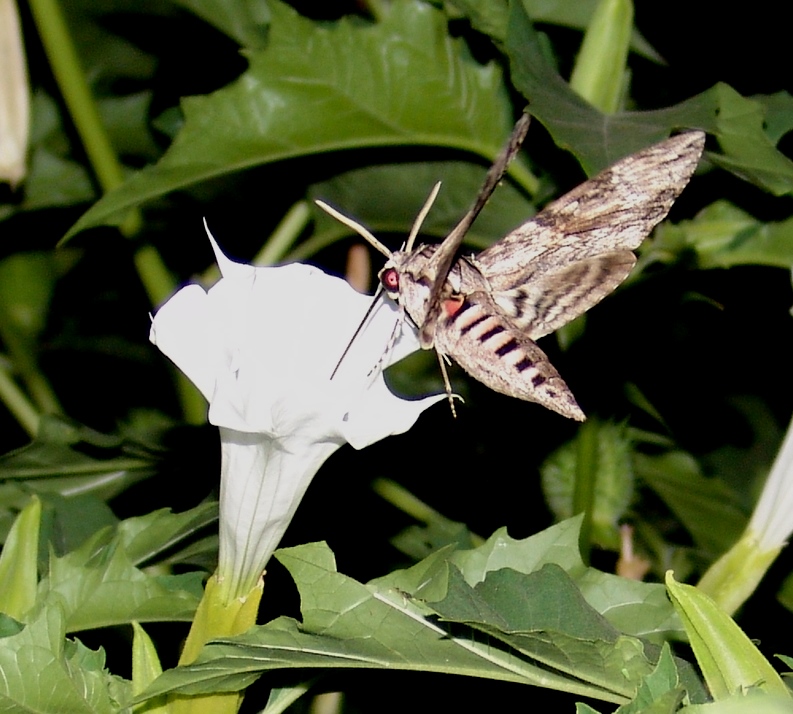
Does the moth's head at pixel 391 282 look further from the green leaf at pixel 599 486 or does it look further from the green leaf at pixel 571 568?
the green leaf at pixel 599 486

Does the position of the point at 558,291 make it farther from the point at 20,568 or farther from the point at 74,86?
the point at 74,86

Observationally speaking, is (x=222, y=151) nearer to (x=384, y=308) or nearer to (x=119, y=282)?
(x=384, y=308)

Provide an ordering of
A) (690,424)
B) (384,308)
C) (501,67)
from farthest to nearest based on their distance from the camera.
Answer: (690,424) → (501,67) → (384,308)

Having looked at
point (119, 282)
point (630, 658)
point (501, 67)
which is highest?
point (501, 67)

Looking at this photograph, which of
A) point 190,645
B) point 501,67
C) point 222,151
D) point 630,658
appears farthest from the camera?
point 501,67

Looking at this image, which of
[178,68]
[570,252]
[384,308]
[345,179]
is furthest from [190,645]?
[178,68]

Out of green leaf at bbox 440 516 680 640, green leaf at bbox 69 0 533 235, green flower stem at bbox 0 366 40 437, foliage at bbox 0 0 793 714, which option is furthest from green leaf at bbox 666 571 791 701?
green flower stem at bbox 0 366 40 437

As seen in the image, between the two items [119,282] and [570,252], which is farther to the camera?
[119,282]
